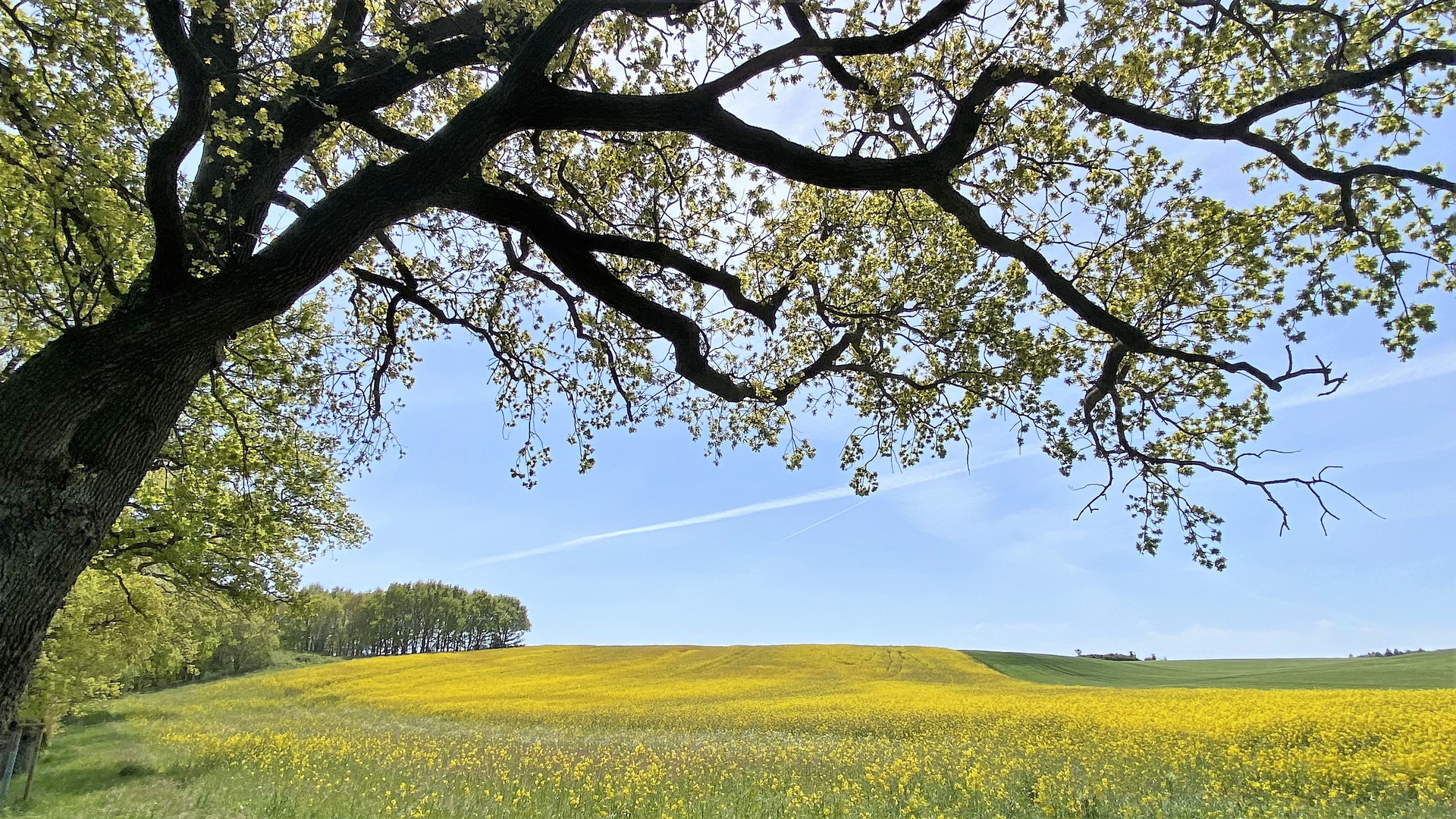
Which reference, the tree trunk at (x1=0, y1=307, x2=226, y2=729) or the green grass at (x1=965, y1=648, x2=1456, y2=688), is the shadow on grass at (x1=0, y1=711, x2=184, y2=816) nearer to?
the tree trunk at (x1=0, y1=307, x2=226, y2=729)

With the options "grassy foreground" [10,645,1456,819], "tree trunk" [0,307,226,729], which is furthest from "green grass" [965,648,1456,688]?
"tree trunk" [0,307,226,729]

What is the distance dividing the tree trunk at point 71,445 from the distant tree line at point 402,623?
82440mm

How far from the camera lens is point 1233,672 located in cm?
3947

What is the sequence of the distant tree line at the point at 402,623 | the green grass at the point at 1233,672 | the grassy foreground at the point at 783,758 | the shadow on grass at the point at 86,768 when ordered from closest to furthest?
the grassy foreground at the point at 783,758, the shadow on grass at the point at 86,768, the green grass at the point at 1233,672, the distant tree line at the point at 402,623

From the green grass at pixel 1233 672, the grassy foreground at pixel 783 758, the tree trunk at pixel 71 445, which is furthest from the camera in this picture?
the green grass at pixel 1233 672

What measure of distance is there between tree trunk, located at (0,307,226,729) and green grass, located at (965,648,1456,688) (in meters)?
35.8

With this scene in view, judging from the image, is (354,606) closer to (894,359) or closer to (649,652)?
(649,652)

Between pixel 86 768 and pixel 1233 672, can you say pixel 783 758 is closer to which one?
pixel 86 768

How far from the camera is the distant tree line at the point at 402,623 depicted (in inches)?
2985

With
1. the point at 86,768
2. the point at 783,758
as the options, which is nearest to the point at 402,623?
the point at 86,768

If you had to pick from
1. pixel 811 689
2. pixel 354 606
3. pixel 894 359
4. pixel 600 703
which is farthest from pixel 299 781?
pixel 354 606

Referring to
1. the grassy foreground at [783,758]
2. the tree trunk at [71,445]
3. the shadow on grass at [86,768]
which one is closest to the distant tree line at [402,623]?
the grassy foreground at [783,758]

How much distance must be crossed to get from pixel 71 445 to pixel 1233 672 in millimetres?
52019

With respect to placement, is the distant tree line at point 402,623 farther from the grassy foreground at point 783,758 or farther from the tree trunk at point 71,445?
the tree trunk at point 71,445
